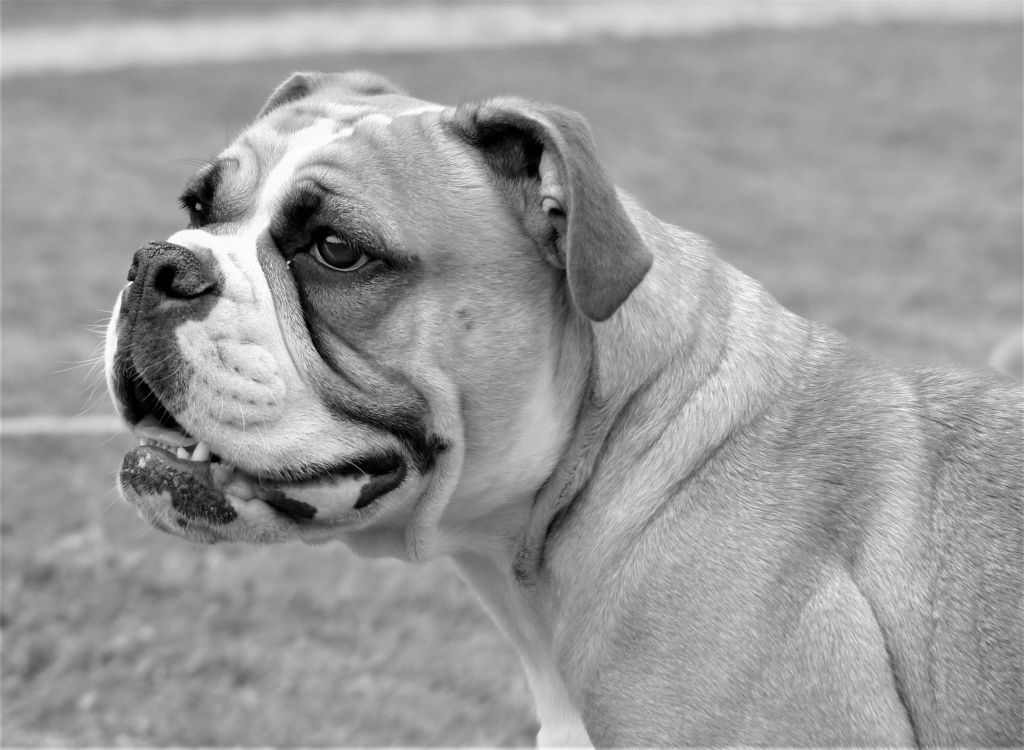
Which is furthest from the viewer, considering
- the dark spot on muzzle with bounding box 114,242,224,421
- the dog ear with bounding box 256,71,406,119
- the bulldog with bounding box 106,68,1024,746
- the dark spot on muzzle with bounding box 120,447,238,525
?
the dog ear with bounding box 256,71,406,119

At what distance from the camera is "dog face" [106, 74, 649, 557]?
12.7 ft

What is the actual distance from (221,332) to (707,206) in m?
12.9

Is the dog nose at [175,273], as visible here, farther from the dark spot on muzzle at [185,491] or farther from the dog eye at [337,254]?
the dark spot on muzzle at [185,491]

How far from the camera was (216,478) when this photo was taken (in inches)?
158

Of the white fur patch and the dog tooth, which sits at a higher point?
the white fur patch

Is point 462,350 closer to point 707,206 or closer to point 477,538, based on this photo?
point 477,538

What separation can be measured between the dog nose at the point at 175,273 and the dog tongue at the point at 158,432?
43 cm

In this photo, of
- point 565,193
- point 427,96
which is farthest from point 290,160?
point 427,96

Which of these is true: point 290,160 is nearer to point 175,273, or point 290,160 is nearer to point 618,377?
point 175,273

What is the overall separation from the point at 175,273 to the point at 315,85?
4.73 feet

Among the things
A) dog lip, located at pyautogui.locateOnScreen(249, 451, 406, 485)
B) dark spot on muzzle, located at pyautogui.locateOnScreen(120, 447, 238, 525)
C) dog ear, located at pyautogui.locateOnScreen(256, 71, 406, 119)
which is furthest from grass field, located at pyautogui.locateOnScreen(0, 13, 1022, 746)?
dog ear, located at pyautogui.locateOnScreen(256, 71, 406, 119)

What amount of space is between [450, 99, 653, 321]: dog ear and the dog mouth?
815 mm

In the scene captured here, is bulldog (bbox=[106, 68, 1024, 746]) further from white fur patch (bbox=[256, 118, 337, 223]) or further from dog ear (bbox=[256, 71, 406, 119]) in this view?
dog ear (bbox=[256, 71, 406, 119])

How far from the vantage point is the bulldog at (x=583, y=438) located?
3.67 metres
